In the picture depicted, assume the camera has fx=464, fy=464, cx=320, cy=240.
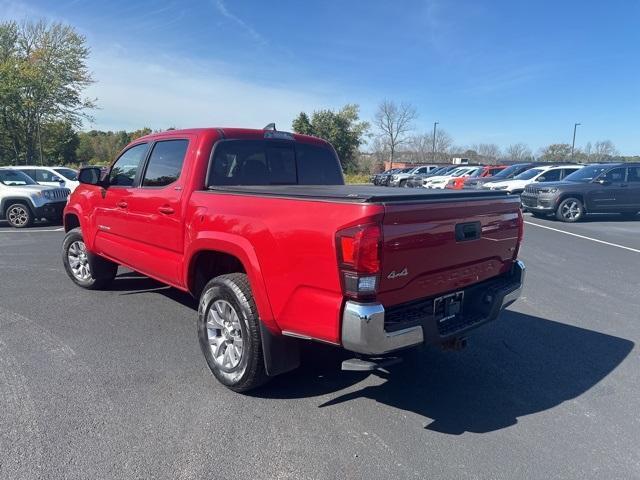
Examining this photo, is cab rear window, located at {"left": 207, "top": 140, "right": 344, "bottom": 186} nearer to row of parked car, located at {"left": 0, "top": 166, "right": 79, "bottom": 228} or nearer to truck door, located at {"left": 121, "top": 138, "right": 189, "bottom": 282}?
truck door, located at {"left": 121, "top": 138, "right": 189, "bottom": 282}

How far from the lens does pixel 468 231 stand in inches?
129

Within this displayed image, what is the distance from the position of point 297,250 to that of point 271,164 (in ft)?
6.31

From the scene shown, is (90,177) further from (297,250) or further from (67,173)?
(67,173)

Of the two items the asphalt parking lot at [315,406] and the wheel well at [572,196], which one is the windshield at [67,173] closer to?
the asphalt parking lot at [315,406]

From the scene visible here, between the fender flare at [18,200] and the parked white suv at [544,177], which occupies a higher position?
the parked white suv at [544,177]

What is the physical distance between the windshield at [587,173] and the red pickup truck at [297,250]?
43.2ft

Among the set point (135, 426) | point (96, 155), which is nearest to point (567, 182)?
point (135, 426)

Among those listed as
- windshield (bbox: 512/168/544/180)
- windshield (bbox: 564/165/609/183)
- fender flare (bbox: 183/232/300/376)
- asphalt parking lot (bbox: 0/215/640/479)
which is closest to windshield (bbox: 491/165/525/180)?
windshield (bbox: 512/168/544/180)

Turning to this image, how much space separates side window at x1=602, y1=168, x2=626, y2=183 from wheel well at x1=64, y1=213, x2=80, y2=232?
1512cm

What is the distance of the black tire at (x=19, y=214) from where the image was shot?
12445 millimetres

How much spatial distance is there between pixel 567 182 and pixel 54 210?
1550cm

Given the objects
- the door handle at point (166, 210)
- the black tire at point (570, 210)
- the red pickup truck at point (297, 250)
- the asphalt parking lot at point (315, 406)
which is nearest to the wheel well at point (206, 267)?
the red pickup truck at point (297, 250)

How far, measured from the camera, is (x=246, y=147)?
14.4ft

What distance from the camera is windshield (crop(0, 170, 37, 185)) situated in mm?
12711
